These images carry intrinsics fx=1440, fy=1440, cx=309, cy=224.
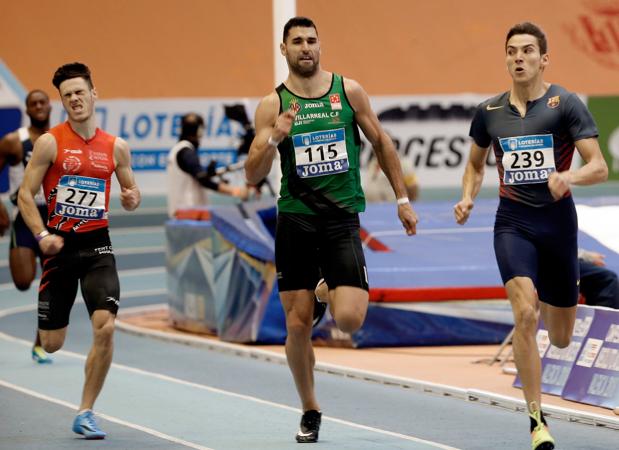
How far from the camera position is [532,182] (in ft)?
24.4

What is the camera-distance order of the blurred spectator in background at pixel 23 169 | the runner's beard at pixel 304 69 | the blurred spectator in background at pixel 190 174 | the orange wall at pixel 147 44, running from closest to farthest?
1. the runner's beard at pixel 304 69
2. the blurred spectator in background at pixel 23 169
3. the blurred spectator in background at pixel 190 174
4. the orange wall at pixel 147 44

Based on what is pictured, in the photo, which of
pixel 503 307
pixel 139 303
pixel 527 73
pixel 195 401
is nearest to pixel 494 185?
pixel 139 303

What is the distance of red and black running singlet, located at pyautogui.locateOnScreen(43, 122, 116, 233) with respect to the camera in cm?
795

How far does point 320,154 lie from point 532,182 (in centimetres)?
111

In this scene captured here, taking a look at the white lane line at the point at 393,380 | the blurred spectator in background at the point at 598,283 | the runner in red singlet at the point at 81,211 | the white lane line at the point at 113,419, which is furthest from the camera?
the blurred spectator in background at the point at 598,283

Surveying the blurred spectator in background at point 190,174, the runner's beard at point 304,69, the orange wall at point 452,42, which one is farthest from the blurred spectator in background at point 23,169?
the orange wall at point 452,42

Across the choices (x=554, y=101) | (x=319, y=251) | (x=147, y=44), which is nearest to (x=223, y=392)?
(x=319, y=251)

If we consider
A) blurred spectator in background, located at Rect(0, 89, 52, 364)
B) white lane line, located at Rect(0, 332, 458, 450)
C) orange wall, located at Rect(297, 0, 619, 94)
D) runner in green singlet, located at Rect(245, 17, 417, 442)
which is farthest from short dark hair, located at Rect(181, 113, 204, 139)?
orange wall, located at Rect(297, 0, 619, 94)

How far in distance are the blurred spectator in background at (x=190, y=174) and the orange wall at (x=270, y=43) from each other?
981 cm

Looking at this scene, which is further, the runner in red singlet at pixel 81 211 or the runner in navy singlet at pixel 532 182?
the runner in red singlet at pixel 81 211

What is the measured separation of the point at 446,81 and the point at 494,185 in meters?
2.18

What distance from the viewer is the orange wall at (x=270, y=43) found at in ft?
79.1

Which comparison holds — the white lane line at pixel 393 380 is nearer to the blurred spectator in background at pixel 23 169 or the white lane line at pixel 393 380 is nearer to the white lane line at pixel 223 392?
the white lane line at pixel 223 392

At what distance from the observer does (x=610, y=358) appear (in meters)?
8.97
